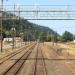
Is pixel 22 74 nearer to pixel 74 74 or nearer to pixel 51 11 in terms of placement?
pixel 74 74

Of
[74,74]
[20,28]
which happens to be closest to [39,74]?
[74,74]

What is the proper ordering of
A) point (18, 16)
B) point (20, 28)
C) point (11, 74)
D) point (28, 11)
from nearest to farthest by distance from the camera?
point (11, 74) < point (28, 11) < point (18, 16) < point (20, 28)

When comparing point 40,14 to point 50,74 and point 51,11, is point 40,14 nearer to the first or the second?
point 51,11

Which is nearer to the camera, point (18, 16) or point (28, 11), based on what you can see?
point (28, 11)

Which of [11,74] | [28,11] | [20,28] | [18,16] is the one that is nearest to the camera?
[11,74]

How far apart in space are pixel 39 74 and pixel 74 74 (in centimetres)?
269

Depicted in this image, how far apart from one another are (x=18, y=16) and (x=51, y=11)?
6597 mm

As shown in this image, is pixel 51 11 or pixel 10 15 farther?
pixel 10 15

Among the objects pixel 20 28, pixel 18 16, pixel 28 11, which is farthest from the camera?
pixel 20 28

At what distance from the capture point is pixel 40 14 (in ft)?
168

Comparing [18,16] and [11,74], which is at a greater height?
[18,16]

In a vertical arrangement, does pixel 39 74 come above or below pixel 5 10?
below

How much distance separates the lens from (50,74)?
77.4 ft

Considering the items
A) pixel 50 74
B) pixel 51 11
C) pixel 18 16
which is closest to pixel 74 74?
pixel 50 74
